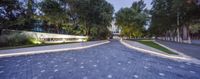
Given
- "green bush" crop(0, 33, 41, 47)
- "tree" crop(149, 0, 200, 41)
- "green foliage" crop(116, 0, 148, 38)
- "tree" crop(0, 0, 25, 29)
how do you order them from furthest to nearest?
"green foliage" crop(116, 0, 148, 38) < "tree" crop(149, 0, 200, 41) < "tree" crop(0, 0, 25, 29) < "green bush" crop(0, 33, 41, 47)

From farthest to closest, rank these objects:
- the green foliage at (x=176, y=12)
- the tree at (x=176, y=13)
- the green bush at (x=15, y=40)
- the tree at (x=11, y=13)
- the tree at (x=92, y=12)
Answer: the tree at (x=92, y=12) < the tree at (x=176, y=13) < the green foliage at (x=176, y=12) < the tree at (x=11, y=13) < the green bush at (x=15, y=40)

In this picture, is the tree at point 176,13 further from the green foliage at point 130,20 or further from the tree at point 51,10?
the green foliage at point 130,20

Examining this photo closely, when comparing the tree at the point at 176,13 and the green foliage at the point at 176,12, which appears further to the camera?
the tree at the point at 176,13

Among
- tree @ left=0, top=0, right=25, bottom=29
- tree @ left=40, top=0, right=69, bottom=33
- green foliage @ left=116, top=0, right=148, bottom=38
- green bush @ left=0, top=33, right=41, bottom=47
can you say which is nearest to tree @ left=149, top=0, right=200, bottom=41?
tree @ left=40, top=0, right=69, bottom=33

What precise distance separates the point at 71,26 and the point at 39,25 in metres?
7.86

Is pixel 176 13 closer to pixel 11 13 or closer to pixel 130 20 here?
pixel 11 13

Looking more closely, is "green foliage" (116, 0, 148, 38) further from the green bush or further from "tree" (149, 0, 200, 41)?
the green bush

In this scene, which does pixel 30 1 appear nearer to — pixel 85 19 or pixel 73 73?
pixel 85 19

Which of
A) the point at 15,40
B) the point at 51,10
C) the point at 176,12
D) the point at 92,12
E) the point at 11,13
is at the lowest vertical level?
the point at 15,40

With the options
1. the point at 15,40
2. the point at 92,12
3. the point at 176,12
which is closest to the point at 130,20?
the point at 92,12

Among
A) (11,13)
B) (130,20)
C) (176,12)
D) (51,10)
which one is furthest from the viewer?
(130,20)

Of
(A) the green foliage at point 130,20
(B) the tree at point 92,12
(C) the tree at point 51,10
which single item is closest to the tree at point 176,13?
(B) the tree at point 92,12

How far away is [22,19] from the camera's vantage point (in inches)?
1348

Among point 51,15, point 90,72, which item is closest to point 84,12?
point 51,15
